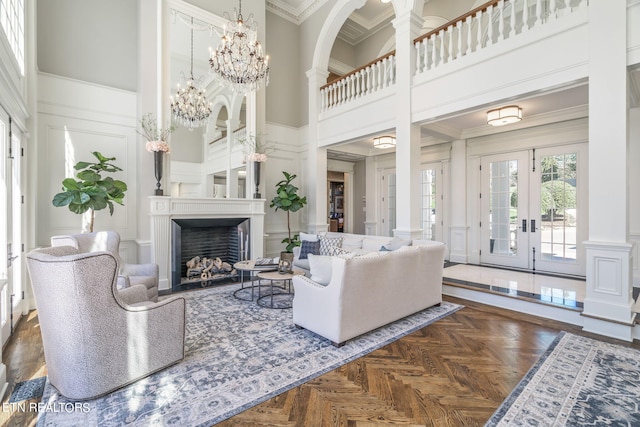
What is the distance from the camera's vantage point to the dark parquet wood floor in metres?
2.01

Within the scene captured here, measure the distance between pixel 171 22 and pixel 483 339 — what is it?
267 inches

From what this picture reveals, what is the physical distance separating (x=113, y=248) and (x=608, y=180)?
5690 millimetres

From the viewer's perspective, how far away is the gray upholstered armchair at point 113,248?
3.43 m

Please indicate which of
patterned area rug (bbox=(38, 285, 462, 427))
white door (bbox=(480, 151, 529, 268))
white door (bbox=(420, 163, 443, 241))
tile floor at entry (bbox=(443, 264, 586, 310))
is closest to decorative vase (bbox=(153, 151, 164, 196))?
patterned area rug (bbox=(38, 285, 462, 427))

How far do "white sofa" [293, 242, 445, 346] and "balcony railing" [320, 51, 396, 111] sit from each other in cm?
340

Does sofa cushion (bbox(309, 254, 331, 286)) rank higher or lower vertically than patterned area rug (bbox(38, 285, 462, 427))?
higher

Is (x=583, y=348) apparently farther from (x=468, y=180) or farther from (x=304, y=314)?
(x=468, y=180)

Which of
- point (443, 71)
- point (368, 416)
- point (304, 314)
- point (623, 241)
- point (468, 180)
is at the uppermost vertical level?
point (443, 71)

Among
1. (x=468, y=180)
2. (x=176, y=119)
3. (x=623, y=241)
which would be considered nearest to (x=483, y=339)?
(x=623, y=241)

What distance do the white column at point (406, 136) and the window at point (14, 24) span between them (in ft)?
16.1

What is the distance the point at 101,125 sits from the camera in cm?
501

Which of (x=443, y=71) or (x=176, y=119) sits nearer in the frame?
(x=443, y=71)

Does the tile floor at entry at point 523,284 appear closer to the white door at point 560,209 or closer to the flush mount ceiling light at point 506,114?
the white door at point 560,209

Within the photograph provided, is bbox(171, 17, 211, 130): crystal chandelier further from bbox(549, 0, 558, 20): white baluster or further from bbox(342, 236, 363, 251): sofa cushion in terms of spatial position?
bbox(549, 0, 558, 20): white baluster
